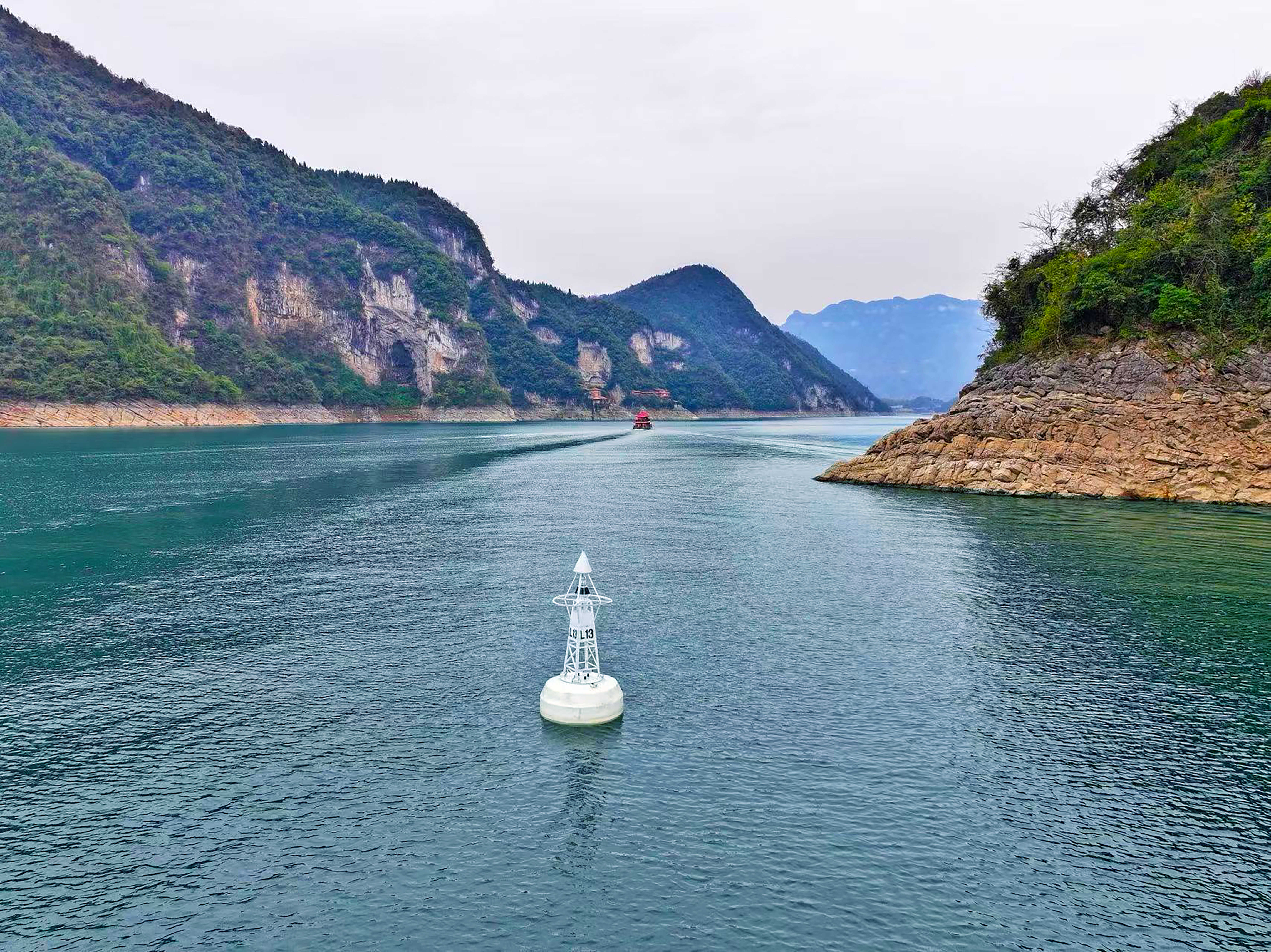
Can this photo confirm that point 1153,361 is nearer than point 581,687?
No

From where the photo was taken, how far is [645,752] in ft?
72.4

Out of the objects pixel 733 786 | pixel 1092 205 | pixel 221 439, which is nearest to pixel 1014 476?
pixel 1092 205

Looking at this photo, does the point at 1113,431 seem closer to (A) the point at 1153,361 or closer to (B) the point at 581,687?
(A) the point at 1153,361

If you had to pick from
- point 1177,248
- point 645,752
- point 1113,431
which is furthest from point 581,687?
point 1177,248

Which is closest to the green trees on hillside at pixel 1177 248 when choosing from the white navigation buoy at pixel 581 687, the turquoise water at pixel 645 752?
the turquoise water at pixel 645 752

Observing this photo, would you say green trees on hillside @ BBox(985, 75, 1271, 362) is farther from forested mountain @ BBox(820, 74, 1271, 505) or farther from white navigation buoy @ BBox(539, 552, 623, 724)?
white navigation buoy @ BBox(539, 552, 623, 724)

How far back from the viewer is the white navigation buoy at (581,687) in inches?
934

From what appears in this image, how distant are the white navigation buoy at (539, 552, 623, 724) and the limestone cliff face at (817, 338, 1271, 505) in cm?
6429

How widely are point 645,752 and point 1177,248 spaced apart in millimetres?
77706

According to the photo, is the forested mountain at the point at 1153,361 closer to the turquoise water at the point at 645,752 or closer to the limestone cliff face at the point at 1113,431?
the limestone cliff face at the point at 1113,431

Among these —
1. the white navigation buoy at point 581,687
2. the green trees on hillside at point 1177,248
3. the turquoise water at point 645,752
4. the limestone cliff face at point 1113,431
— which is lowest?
the turquoise water at point 645,752

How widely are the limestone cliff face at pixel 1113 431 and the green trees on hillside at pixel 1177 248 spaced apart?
128 inches

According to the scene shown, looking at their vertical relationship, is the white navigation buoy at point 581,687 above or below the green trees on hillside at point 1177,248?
below

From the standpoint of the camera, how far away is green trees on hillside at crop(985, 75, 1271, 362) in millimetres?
70500
